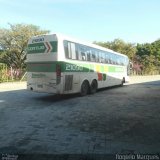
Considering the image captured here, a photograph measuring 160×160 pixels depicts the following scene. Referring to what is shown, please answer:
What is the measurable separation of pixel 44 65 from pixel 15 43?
2453 cm

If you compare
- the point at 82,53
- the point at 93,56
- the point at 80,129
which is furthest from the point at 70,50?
the point at 80,129

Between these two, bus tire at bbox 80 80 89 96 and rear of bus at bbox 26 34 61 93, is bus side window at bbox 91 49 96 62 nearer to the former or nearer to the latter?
bus tire at bbox 80 80 89 96

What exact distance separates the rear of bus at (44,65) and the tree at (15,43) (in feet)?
75.8

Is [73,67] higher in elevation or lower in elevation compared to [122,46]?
lower

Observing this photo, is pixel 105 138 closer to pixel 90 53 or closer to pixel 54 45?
pixel 54 45

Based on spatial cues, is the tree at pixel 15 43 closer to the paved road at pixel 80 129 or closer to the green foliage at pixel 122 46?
the green foliage at pixel 122 46

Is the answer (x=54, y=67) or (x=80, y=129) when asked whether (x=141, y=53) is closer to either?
(x=54, y=67)

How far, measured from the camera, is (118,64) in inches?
974

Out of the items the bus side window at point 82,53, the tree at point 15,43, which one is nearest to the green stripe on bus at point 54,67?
the bus side window at point 82,53

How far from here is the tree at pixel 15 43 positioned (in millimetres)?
38125

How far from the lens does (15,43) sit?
38.4m

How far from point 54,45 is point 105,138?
7.94 m

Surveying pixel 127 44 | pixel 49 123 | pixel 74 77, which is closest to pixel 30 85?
pixel 74 77

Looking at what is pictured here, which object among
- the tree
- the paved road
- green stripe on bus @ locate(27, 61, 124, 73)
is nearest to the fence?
the tree
